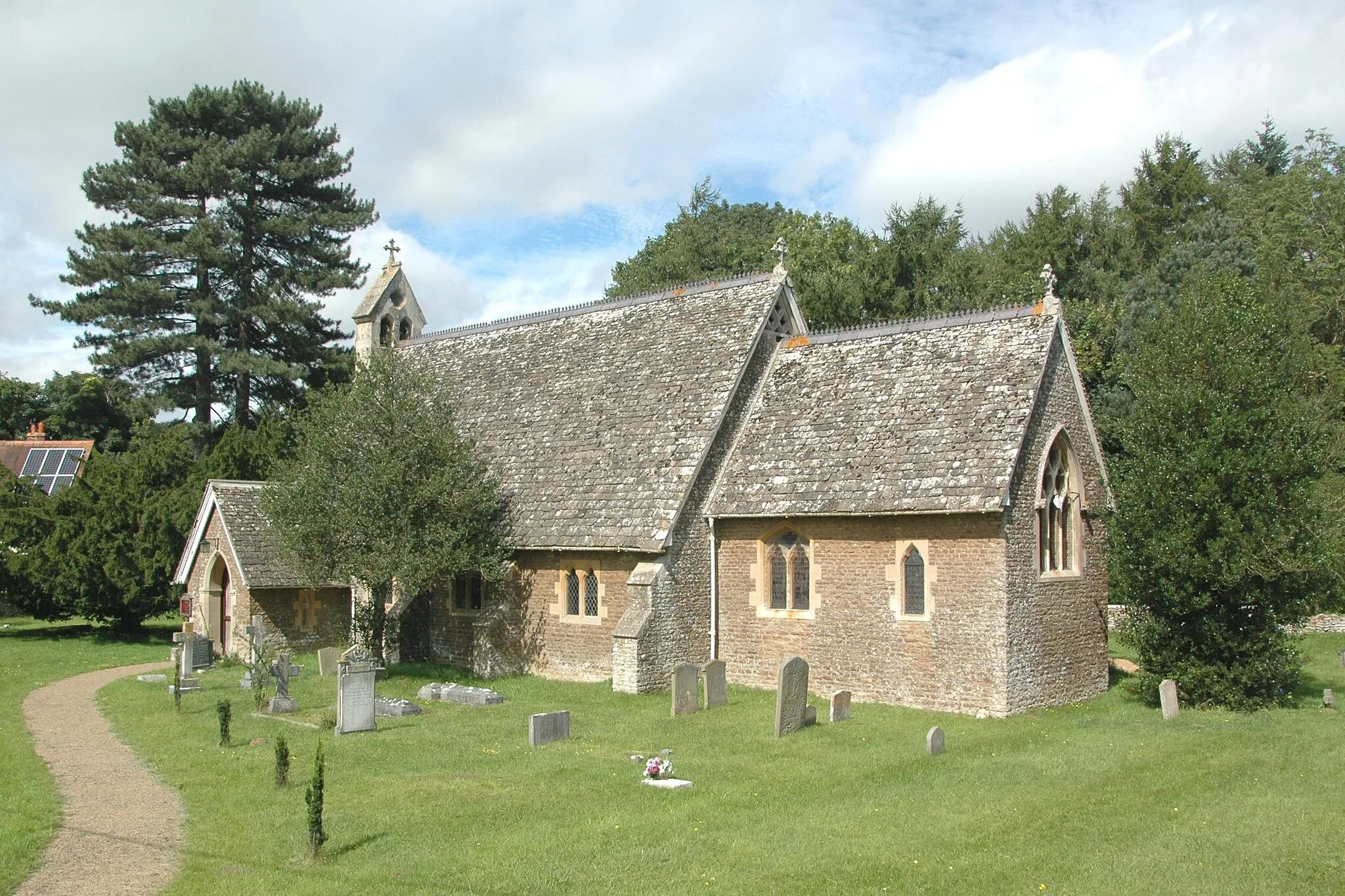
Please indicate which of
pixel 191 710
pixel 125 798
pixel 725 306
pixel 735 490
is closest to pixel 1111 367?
pixel 725 306

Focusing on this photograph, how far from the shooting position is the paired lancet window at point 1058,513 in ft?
70.2

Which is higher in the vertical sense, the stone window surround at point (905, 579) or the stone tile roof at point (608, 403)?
the stone tile roof at point (608, 403)

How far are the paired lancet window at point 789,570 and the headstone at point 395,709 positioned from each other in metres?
7.68

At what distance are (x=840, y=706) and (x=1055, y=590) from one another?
18.0ft

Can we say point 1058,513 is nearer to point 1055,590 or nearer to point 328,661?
point 1055,590

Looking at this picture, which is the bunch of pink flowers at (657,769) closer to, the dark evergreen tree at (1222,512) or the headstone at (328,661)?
the dark evergreen tree at (1222,512)

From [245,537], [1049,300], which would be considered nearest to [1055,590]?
[1049,300]

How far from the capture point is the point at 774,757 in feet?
52.3

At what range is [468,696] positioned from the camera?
2094 centimetres

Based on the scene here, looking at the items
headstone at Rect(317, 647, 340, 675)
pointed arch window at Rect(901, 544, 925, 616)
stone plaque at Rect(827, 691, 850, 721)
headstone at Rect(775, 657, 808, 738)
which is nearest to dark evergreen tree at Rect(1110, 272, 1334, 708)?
pointed arch window at Rect(901, 544, 925, 616)

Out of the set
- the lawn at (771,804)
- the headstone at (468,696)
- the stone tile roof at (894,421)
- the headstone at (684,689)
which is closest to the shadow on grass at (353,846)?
the lawn at (771,804)

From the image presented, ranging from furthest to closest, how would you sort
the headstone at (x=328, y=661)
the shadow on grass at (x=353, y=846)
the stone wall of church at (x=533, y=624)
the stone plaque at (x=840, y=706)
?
the headstone at (x=328, y=661) < the stone wall of church at (x=533, y=624) < the stone plaque at (x=840, y=706) < the shadow on grass at (x=353, y=846)

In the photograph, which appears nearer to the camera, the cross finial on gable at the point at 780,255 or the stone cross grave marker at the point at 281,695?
the stone cross grave marker at the point at 281,695

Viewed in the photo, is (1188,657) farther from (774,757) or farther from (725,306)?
(725,306)
